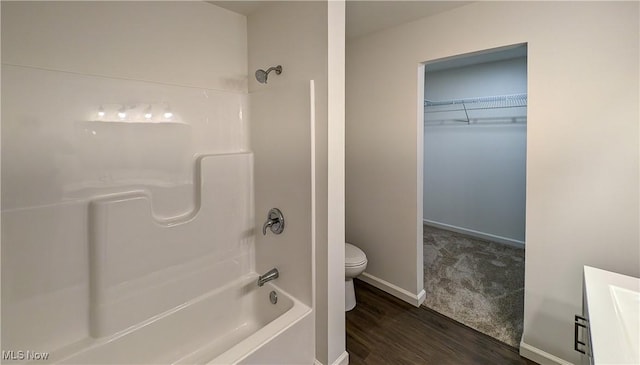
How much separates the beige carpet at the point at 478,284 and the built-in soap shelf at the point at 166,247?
5.71ft

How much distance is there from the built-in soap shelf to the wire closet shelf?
298cm

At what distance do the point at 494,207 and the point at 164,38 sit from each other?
13.3ft

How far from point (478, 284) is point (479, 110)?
228cm

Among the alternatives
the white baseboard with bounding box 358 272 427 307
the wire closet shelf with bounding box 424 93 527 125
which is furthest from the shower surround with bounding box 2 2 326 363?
the wire closet shelf with bounding box 424 93 527 125

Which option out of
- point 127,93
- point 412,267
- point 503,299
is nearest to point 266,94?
point 127,93

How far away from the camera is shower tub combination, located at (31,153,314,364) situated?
1368mm

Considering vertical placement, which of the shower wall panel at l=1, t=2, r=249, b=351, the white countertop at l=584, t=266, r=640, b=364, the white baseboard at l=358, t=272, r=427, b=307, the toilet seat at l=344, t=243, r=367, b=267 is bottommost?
the white baseboard at l=358, t=272, r=427, b=307

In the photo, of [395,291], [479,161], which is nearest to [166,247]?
[395,291]

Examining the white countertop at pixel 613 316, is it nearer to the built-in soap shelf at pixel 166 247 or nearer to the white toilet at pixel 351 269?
the white toilet at pixel 351 269

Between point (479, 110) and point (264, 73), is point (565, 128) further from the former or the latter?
point (479, 110)

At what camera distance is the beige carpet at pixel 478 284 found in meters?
2.07

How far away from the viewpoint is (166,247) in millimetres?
1601

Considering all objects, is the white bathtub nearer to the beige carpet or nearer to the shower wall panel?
the shower wall panel

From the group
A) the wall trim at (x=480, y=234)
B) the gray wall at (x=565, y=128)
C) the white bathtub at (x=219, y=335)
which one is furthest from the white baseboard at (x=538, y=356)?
the wall trim at (x=480, y=234)
